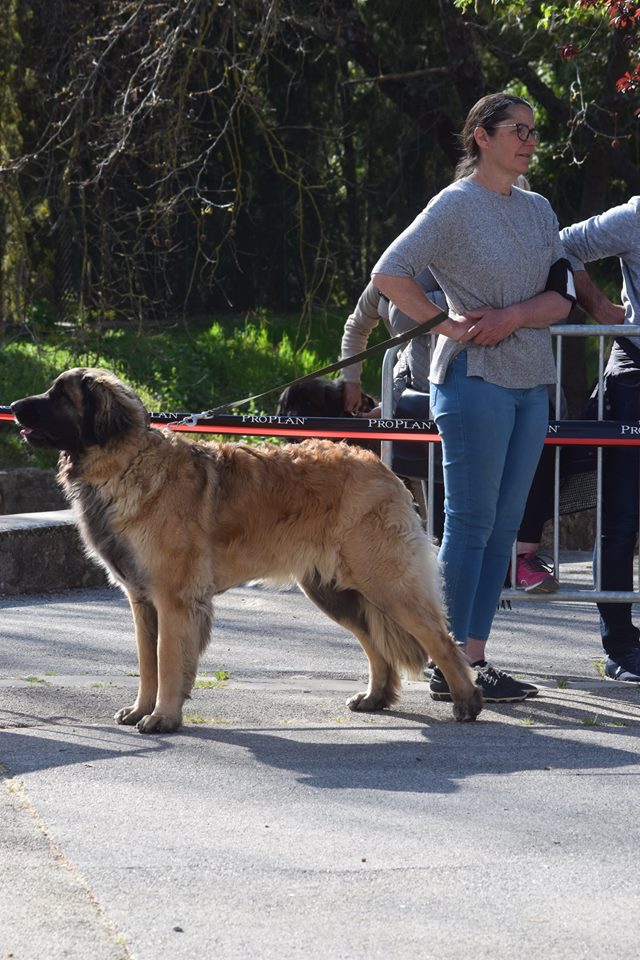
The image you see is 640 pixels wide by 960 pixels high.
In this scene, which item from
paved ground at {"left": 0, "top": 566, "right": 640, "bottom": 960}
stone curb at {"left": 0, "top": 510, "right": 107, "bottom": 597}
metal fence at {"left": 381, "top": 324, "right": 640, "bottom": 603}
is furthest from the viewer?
stone curb at {"left": 0, "top": 510, "right": 107, "bottom": 597}

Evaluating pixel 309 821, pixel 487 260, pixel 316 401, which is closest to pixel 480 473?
pixel 487 260

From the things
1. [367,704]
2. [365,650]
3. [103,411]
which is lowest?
[367,704]

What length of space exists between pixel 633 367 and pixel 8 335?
937 cm

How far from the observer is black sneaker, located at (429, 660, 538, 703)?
5586 millimetres

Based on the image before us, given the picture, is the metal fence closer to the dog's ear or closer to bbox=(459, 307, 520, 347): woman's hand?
bbox=(459, 307, 520, 347): woman's hand

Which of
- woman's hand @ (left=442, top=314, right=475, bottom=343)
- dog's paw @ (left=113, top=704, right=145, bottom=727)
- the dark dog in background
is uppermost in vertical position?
woman's hand @ (left=442, top=314, right=475, bottom=343)

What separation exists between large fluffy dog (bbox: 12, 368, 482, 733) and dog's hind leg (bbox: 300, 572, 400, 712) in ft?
0.26

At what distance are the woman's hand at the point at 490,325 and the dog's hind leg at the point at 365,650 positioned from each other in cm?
115

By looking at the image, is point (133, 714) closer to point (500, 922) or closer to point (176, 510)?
point (176, 510)

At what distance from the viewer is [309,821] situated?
392cm

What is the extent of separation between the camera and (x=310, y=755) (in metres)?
4.74

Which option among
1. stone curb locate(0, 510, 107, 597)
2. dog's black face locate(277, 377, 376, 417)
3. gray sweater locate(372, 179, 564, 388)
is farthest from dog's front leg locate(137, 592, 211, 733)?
dog's black face locate(277, 377, 376, 417)

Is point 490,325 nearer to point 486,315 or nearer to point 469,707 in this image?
point 486,315

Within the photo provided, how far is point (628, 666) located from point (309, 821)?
2559 mm
